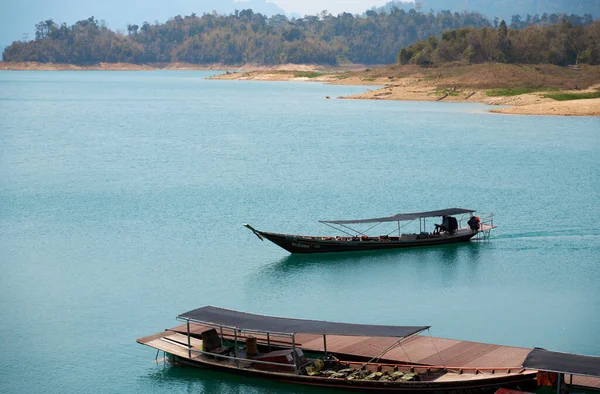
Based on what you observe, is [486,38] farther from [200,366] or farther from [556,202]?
[200,366]

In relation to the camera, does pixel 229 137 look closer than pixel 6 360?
No

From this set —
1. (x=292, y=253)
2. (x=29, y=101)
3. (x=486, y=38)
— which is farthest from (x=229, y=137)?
(x=486, y=38)

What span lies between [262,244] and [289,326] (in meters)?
18.5

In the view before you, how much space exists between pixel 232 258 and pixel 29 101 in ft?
413

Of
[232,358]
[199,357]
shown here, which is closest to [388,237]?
[199,357]

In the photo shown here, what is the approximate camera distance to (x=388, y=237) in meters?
45.2

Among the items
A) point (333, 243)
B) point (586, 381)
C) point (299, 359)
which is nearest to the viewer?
point (586, 381)

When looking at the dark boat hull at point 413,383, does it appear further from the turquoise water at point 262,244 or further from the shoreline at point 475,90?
the shoreline at point 475,90

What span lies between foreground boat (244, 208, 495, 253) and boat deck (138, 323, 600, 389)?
1176cm

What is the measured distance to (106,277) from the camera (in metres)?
40.4

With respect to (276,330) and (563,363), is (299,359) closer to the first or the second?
(276,330)

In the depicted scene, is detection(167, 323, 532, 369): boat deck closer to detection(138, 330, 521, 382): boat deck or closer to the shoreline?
detection(138, 330, 521, 382): boat deck

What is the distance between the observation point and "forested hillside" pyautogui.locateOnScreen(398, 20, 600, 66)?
162 m

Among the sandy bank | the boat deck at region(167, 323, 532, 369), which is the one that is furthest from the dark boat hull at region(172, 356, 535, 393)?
the sandy bank
